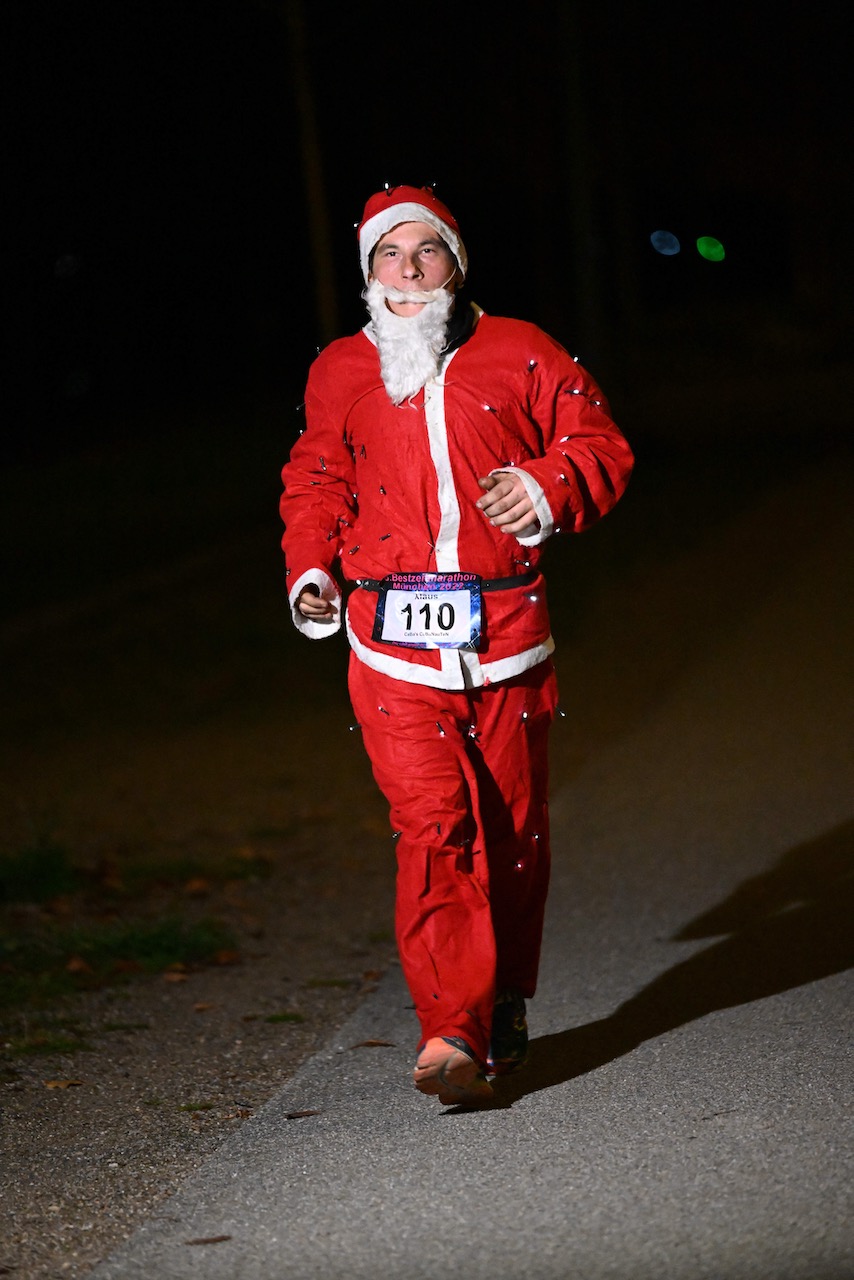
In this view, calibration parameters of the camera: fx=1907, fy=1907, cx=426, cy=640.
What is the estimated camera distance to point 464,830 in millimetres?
4707

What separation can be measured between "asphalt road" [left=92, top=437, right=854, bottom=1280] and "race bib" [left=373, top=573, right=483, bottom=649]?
116 centimetres

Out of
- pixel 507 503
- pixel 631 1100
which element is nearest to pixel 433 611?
pixel 507 503

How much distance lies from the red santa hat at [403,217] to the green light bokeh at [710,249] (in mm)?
661

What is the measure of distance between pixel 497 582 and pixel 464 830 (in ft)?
2.03

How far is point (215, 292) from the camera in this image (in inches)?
1943

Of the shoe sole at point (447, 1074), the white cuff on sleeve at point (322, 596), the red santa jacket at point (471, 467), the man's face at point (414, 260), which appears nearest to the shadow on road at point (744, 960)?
the shoe sole at point (447, 1074)

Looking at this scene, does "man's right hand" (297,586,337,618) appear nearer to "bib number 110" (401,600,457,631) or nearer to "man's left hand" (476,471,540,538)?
"bib number 110" (401,600,457,631)

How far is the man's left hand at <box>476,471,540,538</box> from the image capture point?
4.48 metres

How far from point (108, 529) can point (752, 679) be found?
42.1ft

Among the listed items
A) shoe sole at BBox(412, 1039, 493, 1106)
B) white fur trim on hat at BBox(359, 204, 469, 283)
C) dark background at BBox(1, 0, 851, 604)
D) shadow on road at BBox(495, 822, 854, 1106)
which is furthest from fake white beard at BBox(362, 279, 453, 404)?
dark background at BBox(1, 0, 851, 604)

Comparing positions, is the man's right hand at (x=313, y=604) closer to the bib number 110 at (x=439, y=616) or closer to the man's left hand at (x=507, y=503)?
the bib number 110 at (x=439, y=616)

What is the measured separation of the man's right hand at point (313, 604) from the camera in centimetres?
480

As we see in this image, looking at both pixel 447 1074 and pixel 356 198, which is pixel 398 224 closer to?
pixel 447 1074

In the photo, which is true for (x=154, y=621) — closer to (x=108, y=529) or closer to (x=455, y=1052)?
(x=108, y=529)
